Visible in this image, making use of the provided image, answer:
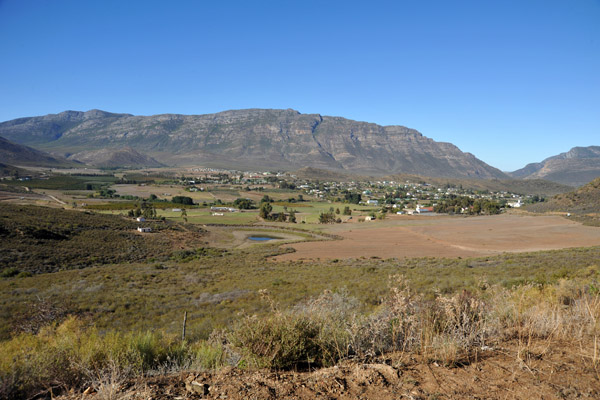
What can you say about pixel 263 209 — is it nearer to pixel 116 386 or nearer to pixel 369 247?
pixel 369 247

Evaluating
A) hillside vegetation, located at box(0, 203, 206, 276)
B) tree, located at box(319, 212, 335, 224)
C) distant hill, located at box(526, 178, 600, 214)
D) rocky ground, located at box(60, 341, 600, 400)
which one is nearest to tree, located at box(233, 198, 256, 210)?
tree, located at box(319, 212, 335, 224)

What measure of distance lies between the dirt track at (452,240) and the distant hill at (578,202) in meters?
13.9

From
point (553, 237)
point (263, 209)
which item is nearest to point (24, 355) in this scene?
point (553, 237)

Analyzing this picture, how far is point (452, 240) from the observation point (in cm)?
5594

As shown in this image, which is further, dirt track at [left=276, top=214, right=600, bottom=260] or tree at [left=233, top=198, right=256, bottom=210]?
tree at [left=233, top=198, right=256, bottom=210]

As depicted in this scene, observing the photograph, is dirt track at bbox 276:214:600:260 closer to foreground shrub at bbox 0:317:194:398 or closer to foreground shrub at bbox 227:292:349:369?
foreground shrub at bbox 0:317:194:398

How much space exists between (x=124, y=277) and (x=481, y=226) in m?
69.5

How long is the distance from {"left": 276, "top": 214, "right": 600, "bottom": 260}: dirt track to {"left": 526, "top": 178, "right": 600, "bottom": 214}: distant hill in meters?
13.9

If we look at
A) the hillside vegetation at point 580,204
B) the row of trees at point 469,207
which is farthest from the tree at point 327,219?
the hillside vegetation at point 580,204

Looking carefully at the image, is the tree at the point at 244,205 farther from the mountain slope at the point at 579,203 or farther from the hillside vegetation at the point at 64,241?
the mountain slope at the point at 579,203

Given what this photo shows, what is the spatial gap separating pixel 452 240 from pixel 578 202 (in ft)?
184

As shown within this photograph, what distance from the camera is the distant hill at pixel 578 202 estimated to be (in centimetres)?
7975

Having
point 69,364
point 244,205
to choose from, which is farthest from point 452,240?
point 244,205

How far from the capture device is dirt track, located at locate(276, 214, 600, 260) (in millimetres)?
44375
